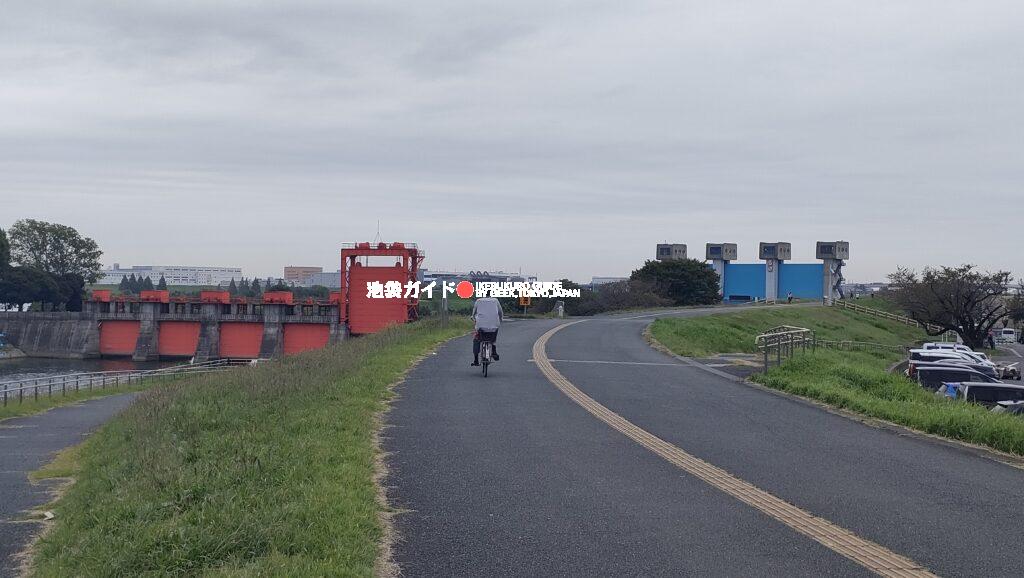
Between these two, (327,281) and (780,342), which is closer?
(780,342)

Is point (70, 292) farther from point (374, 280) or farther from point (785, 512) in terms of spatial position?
point (785, 512)

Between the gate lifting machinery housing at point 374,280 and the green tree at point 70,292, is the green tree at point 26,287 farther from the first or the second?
the gate lifting machinery housing at point 374,280

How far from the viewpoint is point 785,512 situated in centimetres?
757

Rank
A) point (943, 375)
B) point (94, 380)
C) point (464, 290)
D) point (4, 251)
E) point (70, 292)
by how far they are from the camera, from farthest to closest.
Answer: point (70, 292) → point (4, 251) → point (94, 380) → point (464, 290) → point (943, 375)

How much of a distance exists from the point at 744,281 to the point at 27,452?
9751 centimetres

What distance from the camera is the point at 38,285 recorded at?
84.1 meters

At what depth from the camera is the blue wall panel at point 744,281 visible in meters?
105

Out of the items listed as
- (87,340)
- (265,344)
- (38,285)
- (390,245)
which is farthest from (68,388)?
(38,285)

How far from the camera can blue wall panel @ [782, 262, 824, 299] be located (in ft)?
333

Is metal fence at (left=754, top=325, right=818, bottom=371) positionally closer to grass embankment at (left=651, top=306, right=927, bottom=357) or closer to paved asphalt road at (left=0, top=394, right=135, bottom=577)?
grass embankment at (left=651, top=306, right=927, bottom=357)

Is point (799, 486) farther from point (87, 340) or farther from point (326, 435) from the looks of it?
point (87, 340)

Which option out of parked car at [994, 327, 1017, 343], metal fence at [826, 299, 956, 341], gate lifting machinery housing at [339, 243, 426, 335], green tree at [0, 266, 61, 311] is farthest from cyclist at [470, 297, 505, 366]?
green tree at [0, 266, 61, 311]

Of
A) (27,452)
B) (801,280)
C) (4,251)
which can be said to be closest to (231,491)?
(27,452)

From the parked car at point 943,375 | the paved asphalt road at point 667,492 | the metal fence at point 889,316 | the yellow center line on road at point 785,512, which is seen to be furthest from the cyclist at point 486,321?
the metal fence at point 889,316
